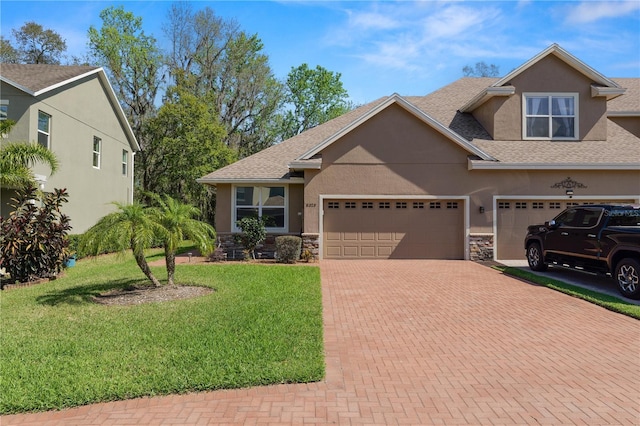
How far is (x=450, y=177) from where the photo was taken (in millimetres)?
14969

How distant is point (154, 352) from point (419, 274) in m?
8.25

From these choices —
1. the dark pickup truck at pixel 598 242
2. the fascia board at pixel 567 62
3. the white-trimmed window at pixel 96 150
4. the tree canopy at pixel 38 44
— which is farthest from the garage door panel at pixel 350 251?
the tree canopy at pixel 38 44

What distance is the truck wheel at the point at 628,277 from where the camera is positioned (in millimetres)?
8266

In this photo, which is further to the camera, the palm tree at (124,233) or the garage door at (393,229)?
the garage door at (393,229)

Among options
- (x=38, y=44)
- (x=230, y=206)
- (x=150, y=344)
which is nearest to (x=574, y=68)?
(x=230, y=206)

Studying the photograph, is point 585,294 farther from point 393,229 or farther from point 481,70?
point 481,70

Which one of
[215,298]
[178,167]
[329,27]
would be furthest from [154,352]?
[178,167]

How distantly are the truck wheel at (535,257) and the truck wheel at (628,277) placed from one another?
3.06 metres

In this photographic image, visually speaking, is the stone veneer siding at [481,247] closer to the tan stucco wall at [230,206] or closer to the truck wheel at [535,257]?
the truck wheel at [535,257]

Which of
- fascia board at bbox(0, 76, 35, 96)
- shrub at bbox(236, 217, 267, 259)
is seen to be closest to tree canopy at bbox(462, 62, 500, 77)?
shrub at bbox(236, 217, 267, 259)

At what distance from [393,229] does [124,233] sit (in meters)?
9.88

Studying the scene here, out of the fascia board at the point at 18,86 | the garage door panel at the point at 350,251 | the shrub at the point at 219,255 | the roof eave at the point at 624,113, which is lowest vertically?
the shrub at the point at 219,255

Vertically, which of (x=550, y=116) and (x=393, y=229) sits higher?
(x=550, y=116)

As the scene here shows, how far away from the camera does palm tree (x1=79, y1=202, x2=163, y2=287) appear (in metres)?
7.89
